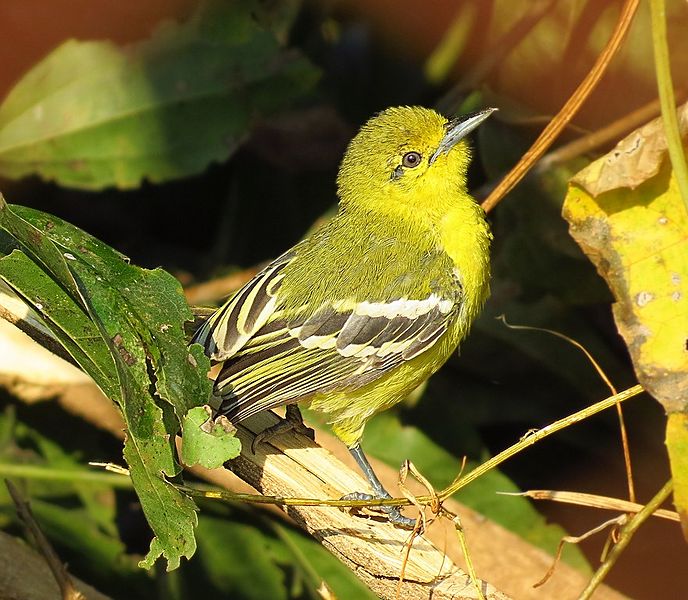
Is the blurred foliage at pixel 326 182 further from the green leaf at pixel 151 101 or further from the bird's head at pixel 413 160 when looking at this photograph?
the bird's head at pixel 413 160

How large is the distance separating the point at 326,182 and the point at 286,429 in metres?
2.08

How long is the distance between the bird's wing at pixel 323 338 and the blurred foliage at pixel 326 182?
0.81 m

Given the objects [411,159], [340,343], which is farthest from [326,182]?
[340,343]

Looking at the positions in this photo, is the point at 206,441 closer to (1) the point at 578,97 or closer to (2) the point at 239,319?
(2) the point at 239,319

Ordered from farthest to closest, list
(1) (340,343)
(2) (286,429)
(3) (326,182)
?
(3) (326,182) < (1) (340,343) < (2) (286,429)

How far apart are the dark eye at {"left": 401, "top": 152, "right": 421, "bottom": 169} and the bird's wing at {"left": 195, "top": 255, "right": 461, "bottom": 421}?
49cm

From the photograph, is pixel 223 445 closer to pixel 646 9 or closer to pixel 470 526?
pixel 470 526

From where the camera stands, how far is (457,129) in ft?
10.6

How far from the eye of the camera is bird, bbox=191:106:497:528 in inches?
116

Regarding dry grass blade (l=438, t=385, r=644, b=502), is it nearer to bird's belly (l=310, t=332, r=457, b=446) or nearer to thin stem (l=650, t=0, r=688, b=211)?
thin stem (l=650, t=0, r=688, b=211)

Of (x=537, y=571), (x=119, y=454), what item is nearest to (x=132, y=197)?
(x=119, y=454)

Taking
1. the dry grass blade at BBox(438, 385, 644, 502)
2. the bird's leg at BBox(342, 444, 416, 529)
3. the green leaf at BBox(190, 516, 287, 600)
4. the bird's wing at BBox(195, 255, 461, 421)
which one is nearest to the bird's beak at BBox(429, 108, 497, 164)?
the bird's wing at BBox(195, 255, 461, 421)

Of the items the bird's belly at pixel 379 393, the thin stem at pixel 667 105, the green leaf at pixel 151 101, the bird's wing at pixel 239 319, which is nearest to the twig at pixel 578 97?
the thin stem at pixel 667 105

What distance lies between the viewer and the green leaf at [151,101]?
14.0ft
